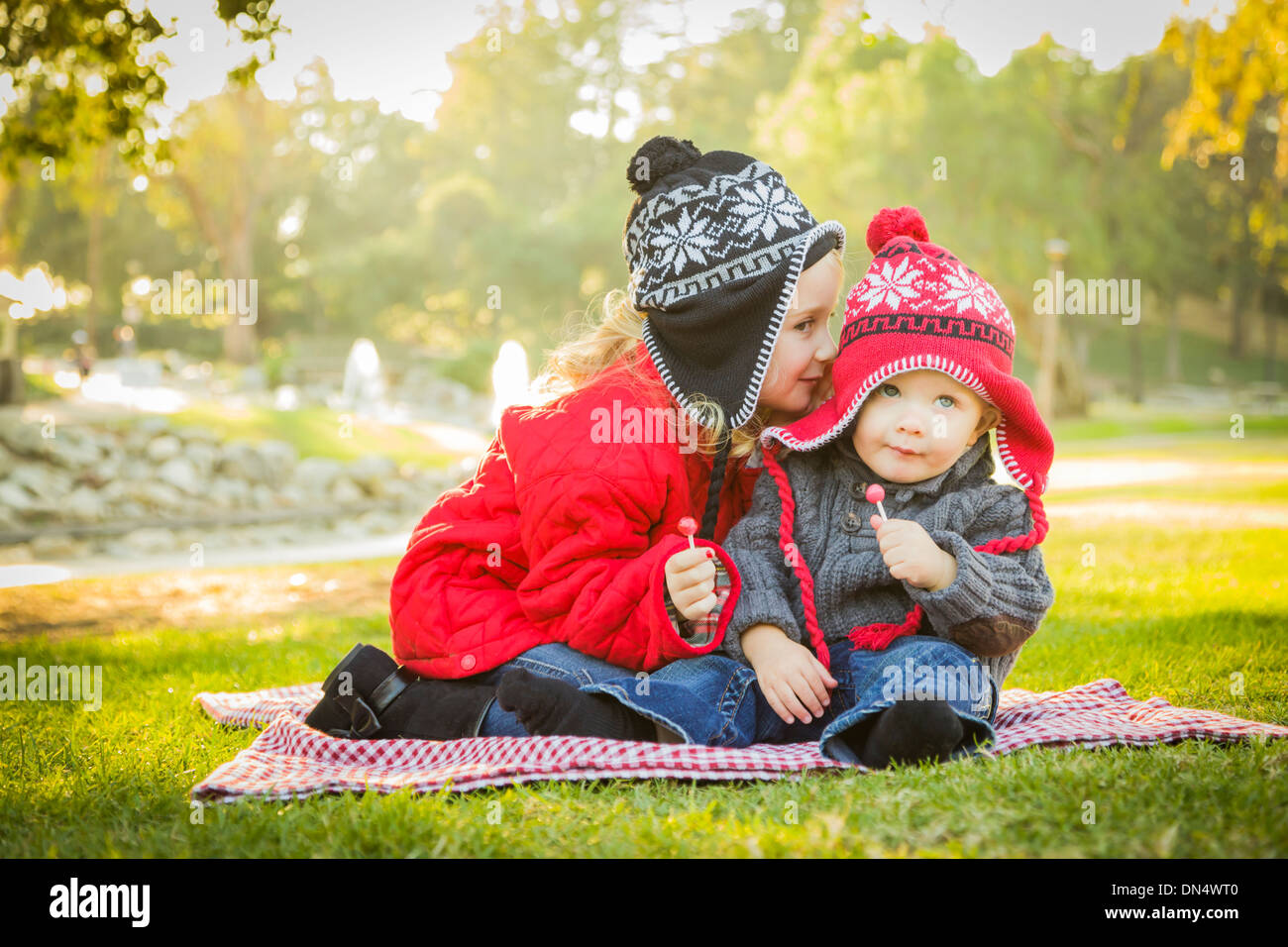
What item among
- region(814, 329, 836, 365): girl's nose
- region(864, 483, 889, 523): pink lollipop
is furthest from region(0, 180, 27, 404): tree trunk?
region(864, 483, 889, 523): pink lollipop

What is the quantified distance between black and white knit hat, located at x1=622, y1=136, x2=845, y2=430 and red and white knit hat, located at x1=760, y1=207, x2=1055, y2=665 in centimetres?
18

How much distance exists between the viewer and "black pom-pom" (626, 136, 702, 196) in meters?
3.23

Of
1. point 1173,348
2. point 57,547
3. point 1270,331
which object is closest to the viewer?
point 57,547

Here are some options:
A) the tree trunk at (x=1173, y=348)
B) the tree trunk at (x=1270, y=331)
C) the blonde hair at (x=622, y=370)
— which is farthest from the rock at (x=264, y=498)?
the tree trunk at (x=1270, y=331)

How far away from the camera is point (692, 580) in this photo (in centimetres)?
265

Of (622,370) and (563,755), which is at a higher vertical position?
(622,370)

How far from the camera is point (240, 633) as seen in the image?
5.38m

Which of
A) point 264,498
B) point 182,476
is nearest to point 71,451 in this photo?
point 182,476

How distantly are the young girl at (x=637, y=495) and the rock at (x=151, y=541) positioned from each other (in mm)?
8659

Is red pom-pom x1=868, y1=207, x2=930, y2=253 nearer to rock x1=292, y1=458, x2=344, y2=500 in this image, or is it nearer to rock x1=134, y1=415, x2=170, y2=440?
rock x1=292, y1=458, x2=344, y2=500

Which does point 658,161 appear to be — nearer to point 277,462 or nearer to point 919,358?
point 919,358

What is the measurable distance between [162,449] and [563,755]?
1328 cm

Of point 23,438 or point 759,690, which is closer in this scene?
point 759,690
